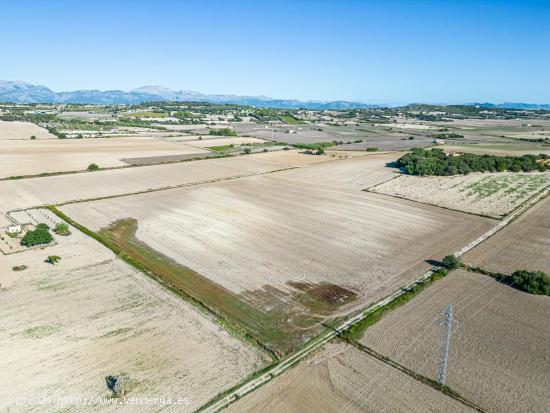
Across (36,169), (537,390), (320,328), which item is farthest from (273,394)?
(36,169)

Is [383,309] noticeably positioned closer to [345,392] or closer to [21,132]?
[345,392]

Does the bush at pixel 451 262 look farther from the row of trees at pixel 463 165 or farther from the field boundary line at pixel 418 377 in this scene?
the row of trees at pixel 463 165

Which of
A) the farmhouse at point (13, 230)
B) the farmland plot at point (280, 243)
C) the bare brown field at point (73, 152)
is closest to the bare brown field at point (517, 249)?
the farmland plot at point (280, 243)

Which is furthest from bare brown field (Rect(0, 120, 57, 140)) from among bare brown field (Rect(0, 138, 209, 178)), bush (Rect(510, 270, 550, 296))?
bush (Rect(510, 270, 550, 296))

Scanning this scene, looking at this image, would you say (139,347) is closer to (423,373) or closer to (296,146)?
(423,373)

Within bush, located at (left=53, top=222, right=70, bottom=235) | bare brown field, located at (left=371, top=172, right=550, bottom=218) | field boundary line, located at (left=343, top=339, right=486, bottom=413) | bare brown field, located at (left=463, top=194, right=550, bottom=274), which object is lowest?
field boundary line, located at (left=343, top=339, right=486, bottom=413)

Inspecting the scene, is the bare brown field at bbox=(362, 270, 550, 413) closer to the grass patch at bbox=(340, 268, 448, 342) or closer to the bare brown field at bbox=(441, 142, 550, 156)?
the grass patch at bbox=(340, 268, 448, 342)
